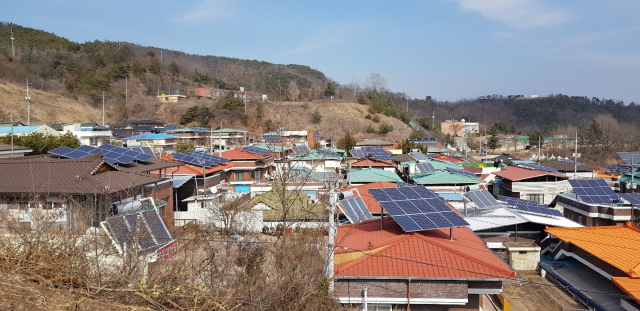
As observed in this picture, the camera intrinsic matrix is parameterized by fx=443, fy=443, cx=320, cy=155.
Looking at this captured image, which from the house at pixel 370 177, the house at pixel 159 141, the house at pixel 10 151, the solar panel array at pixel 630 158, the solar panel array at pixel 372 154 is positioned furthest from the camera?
the house at pixel 159 141

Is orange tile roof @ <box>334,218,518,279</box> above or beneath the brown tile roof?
beneath

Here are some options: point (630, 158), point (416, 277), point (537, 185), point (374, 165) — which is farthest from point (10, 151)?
point (630, 158)

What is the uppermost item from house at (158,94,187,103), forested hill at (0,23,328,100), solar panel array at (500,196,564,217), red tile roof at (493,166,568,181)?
forested hill at (0,23,328,100)

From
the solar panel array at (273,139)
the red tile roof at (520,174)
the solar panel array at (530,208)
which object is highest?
the solar panel array at (273,139)

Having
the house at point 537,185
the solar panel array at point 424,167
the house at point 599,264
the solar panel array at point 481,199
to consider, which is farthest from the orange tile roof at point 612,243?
the solar panel array at point 424,167

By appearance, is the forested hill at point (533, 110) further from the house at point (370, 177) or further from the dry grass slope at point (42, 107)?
the house at point (370, 177)

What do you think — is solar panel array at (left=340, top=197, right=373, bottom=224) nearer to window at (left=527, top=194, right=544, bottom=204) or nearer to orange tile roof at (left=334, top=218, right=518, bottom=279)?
orange tile roof at (left=334, top=218, right=518, bottom=279)

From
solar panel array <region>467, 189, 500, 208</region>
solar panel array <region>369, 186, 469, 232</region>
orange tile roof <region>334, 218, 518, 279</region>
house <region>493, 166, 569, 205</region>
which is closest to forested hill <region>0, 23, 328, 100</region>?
house <region>493, 166, 569, 205</region>
